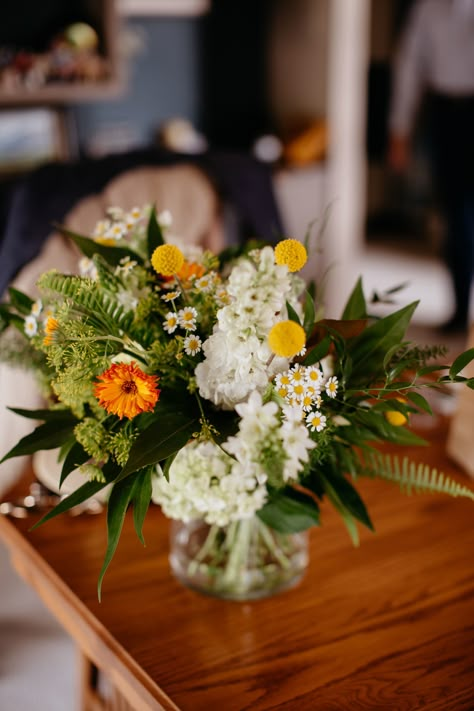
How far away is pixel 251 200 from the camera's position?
2.52m

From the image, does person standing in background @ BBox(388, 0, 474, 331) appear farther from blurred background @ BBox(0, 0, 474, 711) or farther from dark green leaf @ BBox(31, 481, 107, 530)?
dark green leaf @ BBox(31, 481, 107, 530)

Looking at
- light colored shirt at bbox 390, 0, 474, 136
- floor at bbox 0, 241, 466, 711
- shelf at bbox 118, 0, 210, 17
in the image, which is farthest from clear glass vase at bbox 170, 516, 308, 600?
light colored shirt at bbox 390, 0, 474, 136

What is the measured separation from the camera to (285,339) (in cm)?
75

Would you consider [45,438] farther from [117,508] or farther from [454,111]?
[454,111]

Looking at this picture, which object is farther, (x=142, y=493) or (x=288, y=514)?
(x=288, y=514)

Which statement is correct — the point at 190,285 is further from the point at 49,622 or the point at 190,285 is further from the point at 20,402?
the point at 49,622

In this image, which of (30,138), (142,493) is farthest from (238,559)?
(30,138)

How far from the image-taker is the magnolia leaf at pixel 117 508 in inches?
32.1

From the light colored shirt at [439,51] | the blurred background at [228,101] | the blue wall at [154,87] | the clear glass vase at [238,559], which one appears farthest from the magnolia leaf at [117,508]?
the light colored shirt at [439,51]

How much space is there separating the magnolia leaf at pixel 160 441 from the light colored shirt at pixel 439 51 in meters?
3.50

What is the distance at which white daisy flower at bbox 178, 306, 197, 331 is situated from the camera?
2.73 ft

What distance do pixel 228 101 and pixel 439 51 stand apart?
1.09 metres

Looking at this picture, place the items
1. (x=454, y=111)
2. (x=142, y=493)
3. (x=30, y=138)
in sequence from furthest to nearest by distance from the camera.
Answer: (x=454, y=111) < (x=30, y=138) < (x=142, y=493)

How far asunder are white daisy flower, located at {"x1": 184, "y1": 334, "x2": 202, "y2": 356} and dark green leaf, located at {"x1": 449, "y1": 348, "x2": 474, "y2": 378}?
0.87 ft
